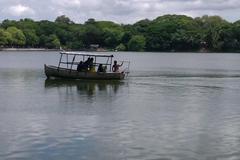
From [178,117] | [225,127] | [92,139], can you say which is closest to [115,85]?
[178,117]

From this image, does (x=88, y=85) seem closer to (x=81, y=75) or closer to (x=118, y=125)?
(x=81, y=75)

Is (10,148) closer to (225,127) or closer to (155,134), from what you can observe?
(155,134)

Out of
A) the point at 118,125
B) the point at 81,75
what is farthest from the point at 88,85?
the point at 118,125

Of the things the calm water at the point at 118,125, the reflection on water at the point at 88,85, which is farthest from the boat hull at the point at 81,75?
the calm water at the point at 118,125

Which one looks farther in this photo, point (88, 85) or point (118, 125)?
point (88, 85)

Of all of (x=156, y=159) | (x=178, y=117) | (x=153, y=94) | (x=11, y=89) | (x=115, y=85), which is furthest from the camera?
(x=115, y=85)

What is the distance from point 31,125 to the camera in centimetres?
2572

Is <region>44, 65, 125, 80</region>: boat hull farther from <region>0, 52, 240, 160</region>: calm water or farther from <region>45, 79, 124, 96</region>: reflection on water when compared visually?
<region>0, 52, 240, 160</region>: calm water

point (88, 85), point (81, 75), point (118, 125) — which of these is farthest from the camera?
point (81, 75)

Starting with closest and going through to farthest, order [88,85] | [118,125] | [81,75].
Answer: [118,125]
[88,85]
[81,75]

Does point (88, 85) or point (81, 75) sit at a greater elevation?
point (81, 75)

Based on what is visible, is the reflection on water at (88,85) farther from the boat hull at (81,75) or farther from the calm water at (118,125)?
the boat hull at (81,75)

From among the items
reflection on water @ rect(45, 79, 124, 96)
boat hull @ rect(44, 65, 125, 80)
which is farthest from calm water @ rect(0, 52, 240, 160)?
boat hull @ rect(44, 65, 125, 80)

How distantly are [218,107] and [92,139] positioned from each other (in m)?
13.5
